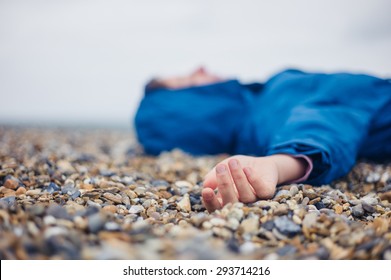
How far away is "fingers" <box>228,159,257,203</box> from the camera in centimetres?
129

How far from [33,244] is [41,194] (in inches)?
24.8

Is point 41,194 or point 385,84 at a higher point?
point 385,84

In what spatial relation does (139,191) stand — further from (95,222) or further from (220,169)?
(95,222)

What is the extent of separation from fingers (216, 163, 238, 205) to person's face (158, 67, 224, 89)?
2158mm

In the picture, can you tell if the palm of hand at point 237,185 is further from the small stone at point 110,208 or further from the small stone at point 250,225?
the small stone at point 110,208

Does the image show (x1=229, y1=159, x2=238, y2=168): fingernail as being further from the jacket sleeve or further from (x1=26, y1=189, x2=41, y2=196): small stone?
(x1=26, y1=189, x2=41, y2=196): small stone

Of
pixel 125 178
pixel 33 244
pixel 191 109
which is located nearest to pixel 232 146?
→ pixel 191 109

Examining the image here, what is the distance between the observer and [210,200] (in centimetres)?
127

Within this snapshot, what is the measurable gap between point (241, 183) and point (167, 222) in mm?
300

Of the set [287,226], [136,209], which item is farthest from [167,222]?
[287,226]

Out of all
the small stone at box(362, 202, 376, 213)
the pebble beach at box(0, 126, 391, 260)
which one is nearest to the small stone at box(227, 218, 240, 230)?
the pebble beach at box(0, 126, 391, 260)

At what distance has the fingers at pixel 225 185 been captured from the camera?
4.18ft
